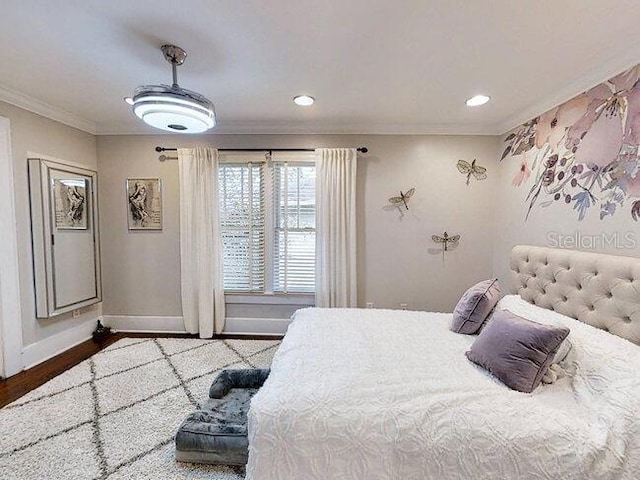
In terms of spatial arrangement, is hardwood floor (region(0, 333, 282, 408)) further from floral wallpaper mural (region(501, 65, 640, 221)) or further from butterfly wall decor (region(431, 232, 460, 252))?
floral wallpaper mural (region(501, 65, 640, 221))

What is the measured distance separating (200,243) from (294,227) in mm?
1092

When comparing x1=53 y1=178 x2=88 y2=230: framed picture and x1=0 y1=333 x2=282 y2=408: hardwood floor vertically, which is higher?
x1=53 y1=178 x2=88 y2=230: framed picture

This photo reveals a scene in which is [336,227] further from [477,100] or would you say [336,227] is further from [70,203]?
[70,203]

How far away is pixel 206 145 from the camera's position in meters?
3.49

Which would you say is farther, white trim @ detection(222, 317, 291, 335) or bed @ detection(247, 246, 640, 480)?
white trim @ detection(222, 317, 291, 335)

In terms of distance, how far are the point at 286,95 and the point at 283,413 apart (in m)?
2.40

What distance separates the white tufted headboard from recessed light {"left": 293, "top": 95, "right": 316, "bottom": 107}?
7.44ft

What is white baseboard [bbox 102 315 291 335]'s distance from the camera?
3.60m

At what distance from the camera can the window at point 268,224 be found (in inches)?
137

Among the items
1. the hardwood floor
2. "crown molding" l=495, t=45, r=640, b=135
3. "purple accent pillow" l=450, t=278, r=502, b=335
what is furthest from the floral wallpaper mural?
the hardwood floor

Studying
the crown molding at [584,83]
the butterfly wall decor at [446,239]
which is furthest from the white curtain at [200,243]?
the crown molding at [584,83]

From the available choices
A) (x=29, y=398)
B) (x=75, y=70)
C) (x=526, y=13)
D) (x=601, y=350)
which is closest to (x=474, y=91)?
(x=526, y=13)

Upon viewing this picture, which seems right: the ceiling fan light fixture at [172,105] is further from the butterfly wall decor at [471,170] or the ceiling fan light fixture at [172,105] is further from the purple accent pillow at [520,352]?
the butterfly wall decor at [471,170]

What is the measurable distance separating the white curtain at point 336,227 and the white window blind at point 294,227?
0.13m
